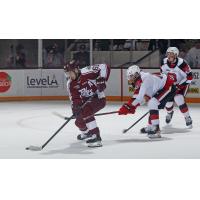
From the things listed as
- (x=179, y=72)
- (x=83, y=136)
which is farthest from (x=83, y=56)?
(x=83, y=136)

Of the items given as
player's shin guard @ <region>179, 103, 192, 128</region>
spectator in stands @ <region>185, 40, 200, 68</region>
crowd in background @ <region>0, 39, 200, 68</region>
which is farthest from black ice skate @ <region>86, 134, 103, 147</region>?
crowd in background @ <region>0, 39, 200, 68</region>

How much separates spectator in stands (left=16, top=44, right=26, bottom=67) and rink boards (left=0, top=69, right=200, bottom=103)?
128 cm

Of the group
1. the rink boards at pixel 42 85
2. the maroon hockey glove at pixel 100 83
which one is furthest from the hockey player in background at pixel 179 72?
the rink boards at pixel 42 85

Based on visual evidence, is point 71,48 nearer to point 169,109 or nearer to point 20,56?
point 20,56

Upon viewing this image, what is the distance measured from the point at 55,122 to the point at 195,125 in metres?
1.94

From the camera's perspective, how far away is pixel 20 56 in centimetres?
1267

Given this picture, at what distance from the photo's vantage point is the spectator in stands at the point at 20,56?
41.4 feet

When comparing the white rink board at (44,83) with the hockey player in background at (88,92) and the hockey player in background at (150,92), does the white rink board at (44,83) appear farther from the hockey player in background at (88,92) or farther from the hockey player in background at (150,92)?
the hockey player in background at (88,92)

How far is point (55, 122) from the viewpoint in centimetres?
845

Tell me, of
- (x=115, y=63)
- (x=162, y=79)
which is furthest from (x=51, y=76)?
(x=162, y=79)

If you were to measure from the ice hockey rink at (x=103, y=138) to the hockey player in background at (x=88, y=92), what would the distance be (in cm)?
23

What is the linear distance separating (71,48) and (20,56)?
3.90ft

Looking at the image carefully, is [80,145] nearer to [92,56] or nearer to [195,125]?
[195,125]

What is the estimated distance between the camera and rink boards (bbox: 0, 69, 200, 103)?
11172mm
